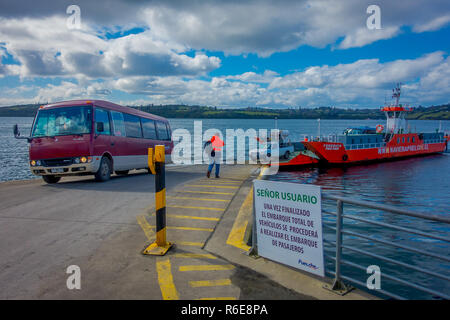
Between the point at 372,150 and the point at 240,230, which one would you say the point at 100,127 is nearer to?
the point at 240,230

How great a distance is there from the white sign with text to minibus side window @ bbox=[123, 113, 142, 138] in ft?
35.4

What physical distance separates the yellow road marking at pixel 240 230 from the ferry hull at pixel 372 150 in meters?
21.9

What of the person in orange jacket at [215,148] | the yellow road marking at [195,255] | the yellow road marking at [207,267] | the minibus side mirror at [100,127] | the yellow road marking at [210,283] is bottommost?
the yellow road marking at [210,283]

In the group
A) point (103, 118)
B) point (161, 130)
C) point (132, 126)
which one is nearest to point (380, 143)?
point (161, 130)

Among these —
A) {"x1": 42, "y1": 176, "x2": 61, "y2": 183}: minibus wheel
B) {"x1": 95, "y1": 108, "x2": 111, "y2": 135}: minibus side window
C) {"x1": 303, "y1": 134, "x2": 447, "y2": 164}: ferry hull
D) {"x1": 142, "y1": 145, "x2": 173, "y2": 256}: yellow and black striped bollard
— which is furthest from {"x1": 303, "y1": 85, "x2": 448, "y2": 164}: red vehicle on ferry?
{"x1": 142, "y1": 145, "x2": 173, "y2": 256}: yellow and black striped bollard

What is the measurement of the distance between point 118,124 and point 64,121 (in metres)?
2.38

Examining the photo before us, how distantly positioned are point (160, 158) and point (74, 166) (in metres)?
7.38

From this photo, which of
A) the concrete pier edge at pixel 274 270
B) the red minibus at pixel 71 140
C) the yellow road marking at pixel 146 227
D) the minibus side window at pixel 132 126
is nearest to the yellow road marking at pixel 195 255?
the concrete pier edge at pixel 274 270

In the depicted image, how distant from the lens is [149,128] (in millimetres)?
16469

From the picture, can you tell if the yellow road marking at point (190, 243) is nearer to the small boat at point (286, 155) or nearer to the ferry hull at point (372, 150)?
the small boat at point (286, 155)

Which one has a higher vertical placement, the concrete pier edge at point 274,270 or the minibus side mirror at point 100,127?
the minibus side mirror at point 100,127

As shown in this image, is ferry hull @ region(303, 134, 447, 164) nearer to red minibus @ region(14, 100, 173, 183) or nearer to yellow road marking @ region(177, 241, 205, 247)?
red minibus @ region(14, 100, 173, 183)

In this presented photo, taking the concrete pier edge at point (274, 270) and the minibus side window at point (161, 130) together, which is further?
the minibus side window at point (161, 130)

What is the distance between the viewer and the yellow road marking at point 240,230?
5277mm
